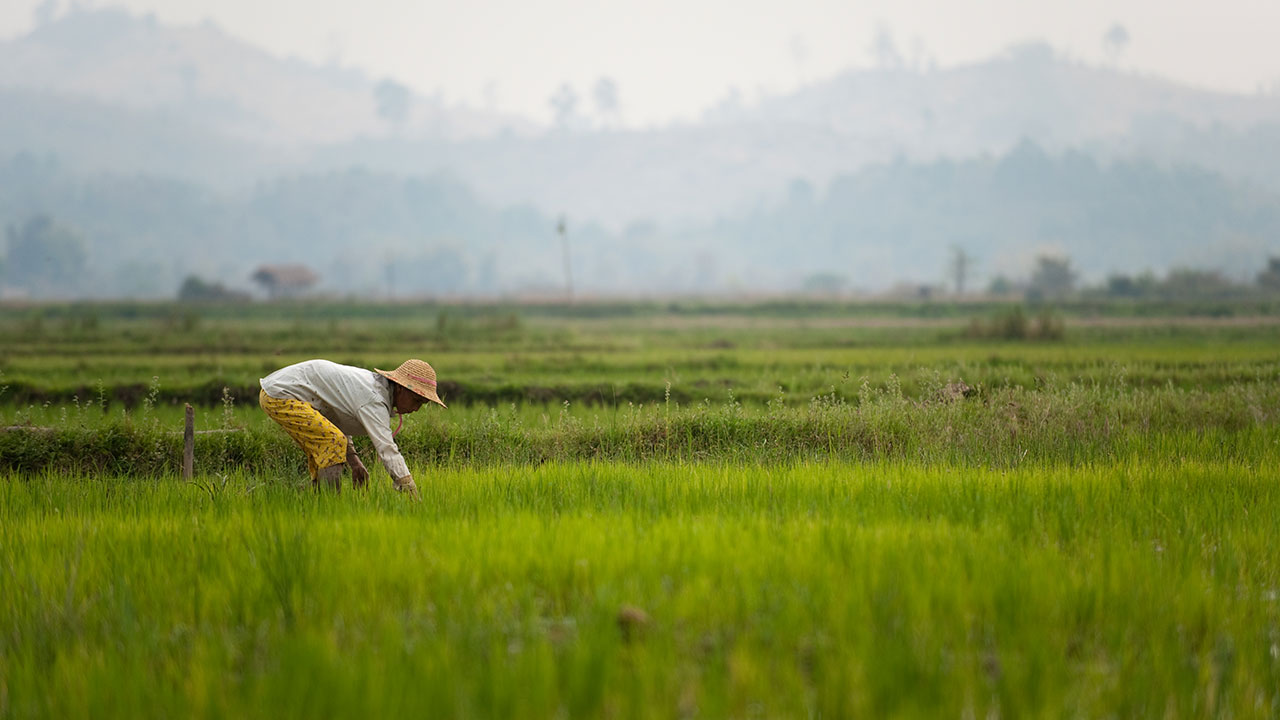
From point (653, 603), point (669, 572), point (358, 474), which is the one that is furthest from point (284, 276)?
point (653, 603)

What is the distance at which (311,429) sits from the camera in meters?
6.73

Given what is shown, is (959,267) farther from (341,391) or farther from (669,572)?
(669,572)

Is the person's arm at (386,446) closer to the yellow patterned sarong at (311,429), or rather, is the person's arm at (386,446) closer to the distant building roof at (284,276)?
the yellow patterned sarong at (311,429)

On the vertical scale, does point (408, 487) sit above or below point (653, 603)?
above

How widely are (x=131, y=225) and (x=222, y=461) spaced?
721ft

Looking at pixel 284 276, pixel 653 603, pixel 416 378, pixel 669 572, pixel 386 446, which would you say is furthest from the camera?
pixel 284 276

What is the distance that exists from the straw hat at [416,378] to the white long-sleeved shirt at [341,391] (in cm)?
17

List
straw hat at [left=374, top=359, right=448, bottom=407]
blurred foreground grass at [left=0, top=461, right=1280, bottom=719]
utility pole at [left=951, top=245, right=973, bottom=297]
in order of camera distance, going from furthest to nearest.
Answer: utility pole at [left=951, top=245, right=973, bottom=297] → straw hat at [left=374, top=359, right=448, bottom=407] → blurred foreground grass at [left=0, top=461, right=1280, bottom=719]

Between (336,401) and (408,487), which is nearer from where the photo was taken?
(408,487)

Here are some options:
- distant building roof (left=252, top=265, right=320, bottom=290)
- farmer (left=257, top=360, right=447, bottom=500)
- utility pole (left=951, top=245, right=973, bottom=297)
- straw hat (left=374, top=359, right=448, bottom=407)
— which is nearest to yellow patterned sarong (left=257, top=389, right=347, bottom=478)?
farmer (left=257, top=360, right=447, bottom=500)

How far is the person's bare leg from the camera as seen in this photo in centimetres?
686

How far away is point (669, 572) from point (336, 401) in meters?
3.32

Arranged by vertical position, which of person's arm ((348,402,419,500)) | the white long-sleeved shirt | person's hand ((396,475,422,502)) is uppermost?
the white long-sleeved shirt

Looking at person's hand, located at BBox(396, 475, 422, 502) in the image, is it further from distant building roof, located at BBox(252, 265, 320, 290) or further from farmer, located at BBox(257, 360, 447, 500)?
distant building roof, located at BBox(252, 265, 320, 290)
